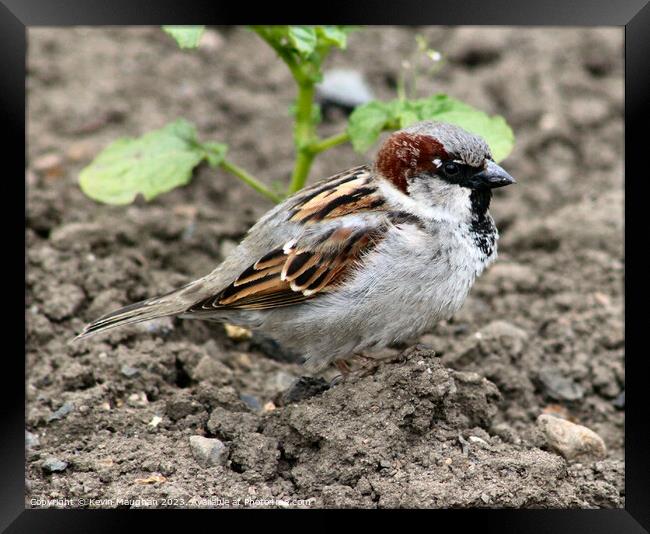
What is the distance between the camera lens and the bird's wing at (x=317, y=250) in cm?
378

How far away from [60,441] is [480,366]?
6.11 feet

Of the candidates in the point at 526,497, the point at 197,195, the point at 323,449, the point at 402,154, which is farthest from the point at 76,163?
the point at 526,497

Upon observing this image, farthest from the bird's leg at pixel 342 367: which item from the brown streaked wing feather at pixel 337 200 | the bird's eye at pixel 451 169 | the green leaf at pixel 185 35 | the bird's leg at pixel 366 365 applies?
the green leaf at pixel 185 35

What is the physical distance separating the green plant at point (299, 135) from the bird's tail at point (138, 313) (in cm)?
71

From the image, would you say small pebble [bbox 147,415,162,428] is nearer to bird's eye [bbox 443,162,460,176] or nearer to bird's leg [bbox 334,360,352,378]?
bird's leg [bbox 334,360,352,378]

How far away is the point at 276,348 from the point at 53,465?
1.40 m

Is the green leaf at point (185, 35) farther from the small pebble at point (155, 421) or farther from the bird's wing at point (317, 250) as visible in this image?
the small pebble at point (155, 421)

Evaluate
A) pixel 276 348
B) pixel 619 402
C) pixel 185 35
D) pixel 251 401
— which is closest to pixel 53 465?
pixel 251 401

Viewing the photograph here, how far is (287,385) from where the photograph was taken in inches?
170

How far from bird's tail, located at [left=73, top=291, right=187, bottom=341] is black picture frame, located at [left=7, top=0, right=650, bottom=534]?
854 mm

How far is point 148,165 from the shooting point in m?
4.68

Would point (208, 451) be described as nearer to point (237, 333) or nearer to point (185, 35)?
point (237, 333)

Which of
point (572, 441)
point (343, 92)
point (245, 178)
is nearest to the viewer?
point (572, 441)
